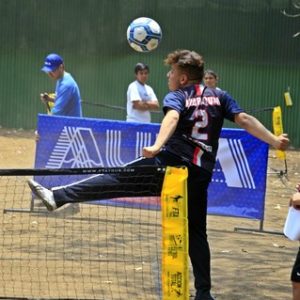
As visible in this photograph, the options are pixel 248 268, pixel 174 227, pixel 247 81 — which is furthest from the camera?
pixel 247 81

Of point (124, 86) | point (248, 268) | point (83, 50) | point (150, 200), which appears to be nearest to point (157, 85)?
point (124, 86)

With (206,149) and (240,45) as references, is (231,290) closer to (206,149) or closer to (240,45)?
(206,149)

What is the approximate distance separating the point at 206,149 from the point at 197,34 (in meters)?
15.4

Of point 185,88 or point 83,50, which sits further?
point 83,50

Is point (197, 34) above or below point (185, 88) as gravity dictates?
above

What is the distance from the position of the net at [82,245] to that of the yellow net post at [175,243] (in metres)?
0.40

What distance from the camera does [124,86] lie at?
70.2ft

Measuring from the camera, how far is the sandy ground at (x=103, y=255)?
6727 mm

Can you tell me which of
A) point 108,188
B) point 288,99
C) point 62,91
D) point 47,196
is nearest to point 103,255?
point 47,196

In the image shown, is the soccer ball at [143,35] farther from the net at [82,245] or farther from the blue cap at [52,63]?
the net at [82,245]

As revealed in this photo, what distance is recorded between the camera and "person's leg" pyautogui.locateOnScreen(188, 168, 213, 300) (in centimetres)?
618

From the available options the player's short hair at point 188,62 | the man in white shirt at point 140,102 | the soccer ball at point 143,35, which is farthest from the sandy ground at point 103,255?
the soccer ball at point 143,35

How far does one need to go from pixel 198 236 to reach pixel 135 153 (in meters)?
3.35

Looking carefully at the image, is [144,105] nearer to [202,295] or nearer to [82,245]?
[82,245]
